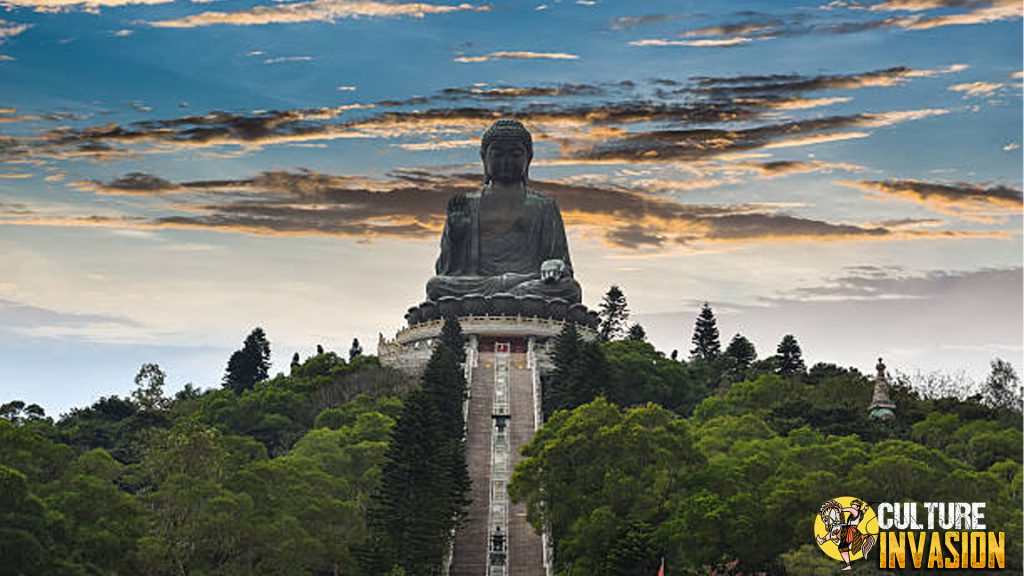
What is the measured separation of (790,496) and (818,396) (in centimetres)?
1529

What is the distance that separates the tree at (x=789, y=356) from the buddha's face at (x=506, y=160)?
→ 13.8 m

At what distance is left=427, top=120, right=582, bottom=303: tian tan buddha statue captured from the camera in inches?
2443

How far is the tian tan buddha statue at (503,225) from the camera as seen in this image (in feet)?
204

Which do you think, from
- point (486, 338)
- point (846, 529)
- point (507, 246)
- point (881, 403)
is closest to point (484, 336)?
point (486, 338)

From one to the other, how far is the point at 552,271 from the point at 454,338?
27.6ft

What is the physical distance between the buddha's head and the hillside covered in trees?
20.6 metres

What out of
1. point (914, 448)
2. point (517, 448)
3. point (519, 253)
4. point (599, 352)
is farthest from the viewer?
point (519, 253)

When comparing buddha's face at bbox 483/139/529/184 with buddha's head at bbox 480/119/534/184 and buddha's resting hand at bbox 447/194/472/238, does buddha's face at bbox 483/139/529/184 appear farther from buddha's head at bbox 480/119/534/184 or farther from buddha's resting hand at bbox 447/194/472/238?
buddha's resting hand at bbox 447/194/472/238

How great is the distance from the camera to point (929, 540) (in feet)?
94.8

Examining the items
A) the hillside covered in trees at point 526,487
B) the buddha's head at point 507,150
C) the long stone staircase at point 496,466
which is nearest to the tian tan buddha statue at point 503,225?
the buddha's head at point 507,150

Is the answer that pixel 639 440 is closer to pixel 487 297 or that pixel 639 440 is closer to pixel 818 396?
pixel 818 396

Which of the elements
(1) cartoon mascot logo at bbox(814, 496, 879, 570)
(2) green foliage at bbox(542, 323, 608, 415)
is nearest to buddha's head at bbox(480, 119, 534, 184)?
(2) green foliage at bbox(542, 323, 608, 415)

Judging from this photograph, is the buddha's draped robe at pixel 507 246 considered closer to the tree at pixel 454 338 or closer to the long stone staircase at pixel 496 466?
the tree at pixel 454 338

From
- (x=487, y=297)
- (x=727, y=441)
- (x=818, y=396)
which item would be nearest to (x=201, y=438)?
(x=727, y=441)
